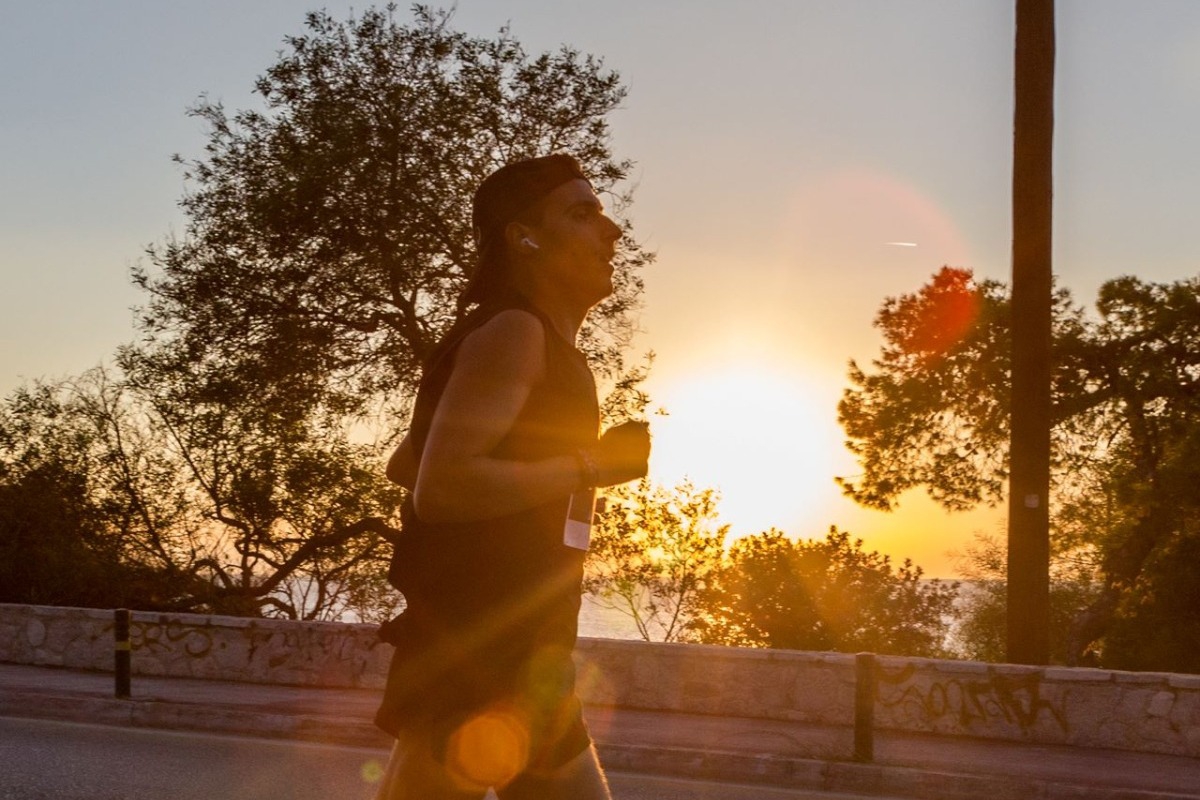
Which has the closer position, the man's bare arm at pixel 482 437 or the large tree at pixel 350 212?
the man's bare arm at pixel 482 437

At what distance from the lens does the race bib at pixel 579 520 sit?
2.73 meters

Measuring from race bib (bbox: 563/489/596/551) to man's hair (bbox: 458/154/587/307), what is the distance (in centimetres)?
39

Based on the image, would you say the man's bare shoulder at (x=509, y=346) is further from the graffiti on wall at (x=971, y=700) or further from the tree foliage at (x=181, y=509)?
the tree foliage at (x=181, y=509)

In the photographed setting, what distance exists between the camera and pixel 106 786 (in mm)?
9000

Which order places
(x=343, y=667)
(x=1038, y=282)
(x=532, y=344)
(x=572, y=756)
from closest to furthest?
(x=532, y=344) < (x=572, y=756) < (x=1038, y=282) < (x=343, y=667)

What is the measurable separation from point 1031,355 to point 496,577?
11138 mm

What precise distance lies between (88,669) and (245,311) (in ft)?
17.7

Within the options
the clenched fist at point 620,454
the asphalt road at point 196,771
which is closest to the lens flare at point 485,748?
the clenched fist at point 620,454

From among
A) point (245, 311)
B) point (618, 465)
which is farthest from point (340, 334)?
point (618, 465)

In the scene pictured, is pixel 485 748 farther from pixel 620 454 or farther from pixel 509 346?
pixel 509 346

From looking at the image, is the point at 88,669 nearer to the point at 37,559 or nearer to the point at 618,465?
the point at 37,559

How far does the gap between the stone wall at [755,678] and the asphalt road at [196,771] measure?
8.65 feet

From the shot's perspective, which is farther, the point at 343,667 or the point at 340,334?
the point at 340,334

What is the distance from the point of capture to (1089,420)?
26344 mm
